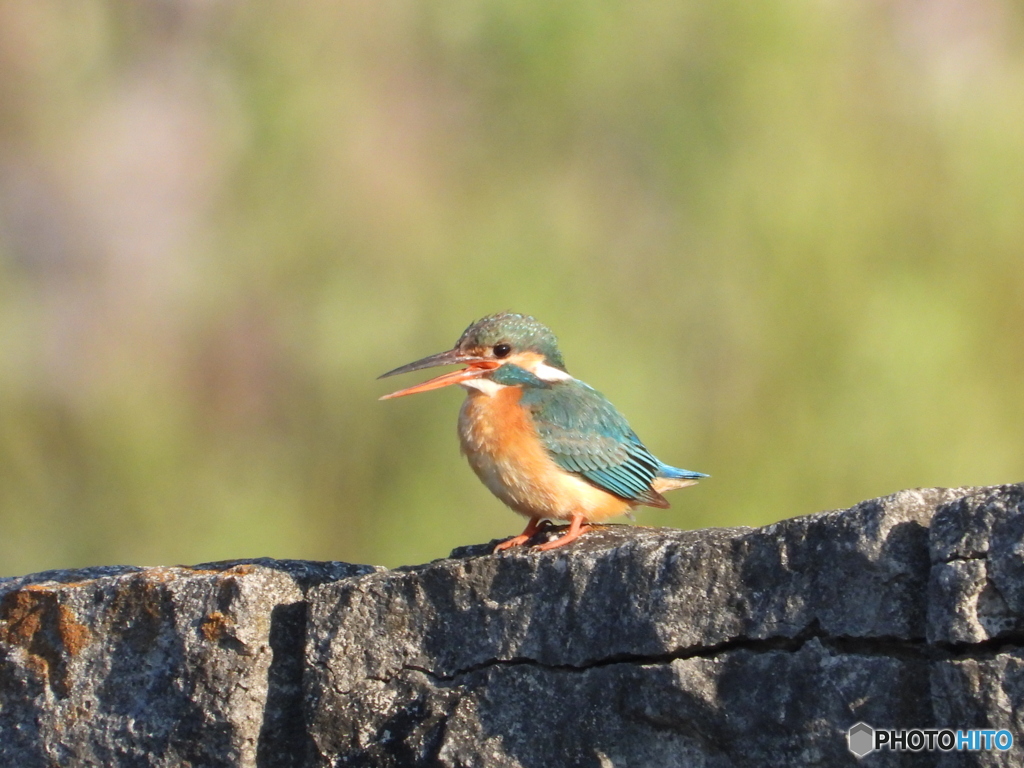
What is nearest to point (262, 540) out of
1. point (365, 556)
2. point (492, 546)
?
point (365, 556)

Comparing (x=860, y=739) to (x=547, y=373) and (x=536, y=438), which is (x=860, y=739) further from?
(x=547, y=373)

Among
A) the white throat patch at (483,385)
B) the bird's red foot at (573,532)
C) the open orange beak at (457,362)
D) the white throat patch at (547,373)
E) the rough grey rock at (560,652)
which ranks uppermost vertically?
the white throat patch at (547,373)

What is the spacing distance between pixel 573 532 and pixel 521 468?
0.39 metres

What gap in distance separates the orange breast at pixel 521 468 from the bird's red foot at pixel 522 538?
0.07 meters

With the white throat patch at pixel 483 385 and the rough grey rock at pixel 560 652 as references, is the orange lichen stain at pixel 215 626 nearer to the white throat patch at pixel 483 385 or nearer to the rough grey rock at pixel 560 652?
the rough grey rock at pixel 560 652

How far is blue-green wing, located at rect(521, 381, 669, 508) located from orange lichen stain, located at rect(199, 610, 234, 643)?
130 cm

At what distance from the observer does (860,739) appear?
85.2 inches

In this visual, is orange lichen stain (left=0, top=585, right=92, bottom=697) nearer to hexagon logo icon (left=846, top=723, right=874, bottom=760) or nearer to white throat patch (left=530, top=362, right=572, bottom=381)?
hexagon logo icon (left=846, top=723, right=874, bottom=760)

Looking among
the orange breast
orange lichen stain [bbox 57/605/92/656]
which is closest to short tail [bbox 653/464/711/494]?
the orange breast

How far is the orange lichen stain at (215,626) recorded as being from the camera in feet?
→ 9.12

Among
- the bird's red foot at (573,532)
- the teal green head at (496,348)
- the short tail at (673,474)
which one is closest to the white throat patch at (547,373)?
the teal green head at (496,348)

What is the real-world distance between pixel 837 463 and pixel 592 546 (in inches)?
168

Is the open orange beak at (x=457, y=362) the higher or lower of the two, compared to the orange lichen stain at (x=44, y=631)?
higher

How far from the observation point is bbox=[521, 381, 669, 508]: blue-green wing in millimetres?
3838
